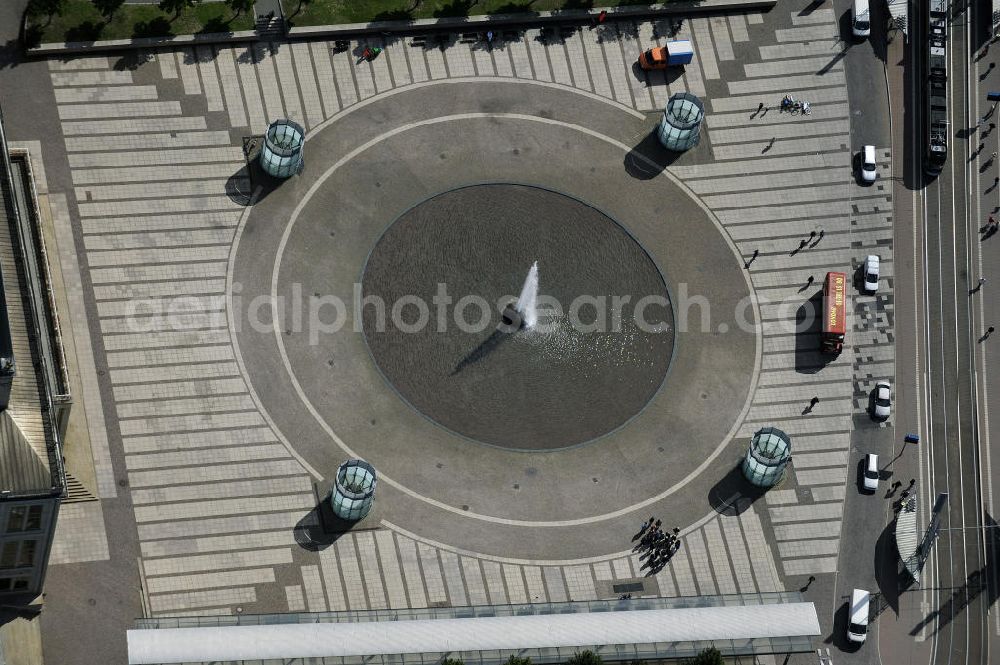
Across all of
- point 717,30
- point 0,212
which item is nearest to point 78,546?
point 0,212

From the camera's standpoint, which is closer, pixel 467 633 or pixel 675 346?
pixel 467 633

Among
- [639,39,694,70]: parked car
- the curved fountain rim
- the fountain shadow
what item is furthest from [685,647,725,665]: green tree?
[639,39,694,70]: parked car

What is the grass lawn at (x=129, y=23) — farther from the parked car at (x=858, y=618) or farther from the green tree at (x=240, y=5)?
the parked car at (x=858, y=618)

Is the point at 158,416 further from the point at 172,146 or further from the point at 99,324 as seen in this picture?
the point at 172,146

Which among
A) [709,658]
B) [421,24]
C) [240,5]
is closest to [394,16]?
[421,24]

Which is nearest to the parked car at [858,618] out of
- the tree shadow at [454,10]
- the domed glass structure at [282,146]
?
the domed glass structure at [282,146]

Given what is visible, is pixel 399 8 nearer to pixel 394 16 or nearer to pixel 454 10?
pixel 394 16
